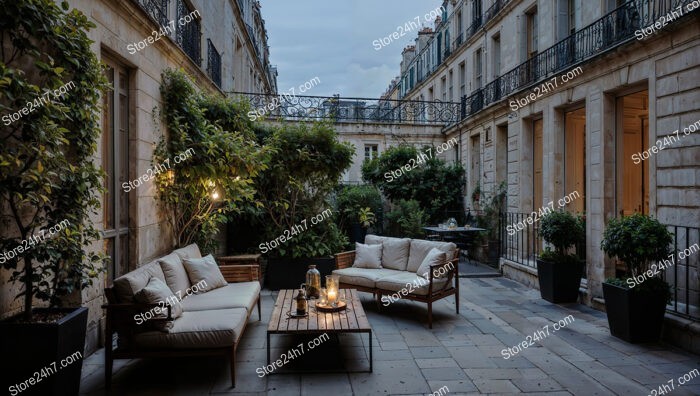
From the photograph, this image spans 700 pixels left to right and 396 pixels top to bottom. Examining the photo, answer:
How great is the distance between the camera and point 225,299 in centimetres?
472

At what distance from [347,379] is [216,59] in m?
8.57

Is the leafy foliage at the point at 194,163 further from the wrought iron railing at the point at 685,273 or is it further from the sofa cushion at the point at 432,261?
the wrought iron railing at the point at 685,273

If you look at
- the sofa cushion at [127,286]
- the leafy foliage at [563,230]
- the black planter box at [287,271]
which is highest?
the leafy foliage at [563,230]

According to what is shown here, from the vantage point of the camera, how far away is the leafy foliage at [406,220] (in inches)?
444

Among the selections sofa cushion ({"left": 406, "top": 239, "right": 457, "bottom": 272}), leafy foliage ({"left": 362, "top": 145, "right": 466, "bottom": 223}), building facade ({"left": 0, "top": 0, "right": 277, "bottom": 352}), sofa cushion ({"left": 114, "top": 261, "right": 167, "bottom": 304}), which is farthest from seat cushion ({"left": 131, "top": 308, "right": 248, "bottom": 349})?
leafy foliage ({"left": 362, "top": 145, "right": 466, "bottom": 223})

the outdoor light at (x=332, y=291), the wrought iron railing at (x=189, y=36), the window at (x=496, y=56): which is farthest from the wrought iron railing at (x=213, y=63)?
the window at (x=496, y=56)

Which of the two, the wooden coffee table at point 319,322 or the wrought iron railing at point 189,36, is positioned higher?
the wrought iron railing at point 189,36

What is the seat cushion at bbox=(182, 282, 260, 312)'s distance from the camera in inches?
177

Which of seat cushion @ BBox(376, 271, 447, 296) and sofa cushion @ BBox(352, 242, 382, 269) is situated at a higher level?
sofa cushion @ BBox(352, 242, 382, 269)

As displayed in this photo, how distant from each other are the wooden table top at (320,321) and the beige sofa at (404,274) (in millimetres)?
1078

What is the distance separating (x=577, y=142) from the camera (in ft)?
26.6

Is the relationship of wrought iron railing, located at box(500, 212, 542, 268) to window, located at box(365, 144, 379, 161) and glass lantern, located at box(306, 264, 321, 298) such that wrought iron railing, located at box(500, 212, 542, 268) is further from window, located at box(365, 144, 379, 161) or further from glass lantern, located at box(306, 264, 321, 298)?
Answer: window, located at box(365, 144, 379, 161)

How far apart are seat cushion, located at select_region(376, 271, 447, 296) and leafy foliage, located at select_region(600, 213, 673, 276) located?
6.86ft

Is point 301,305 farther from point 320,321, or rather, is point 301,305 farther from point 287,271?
point 287,271
